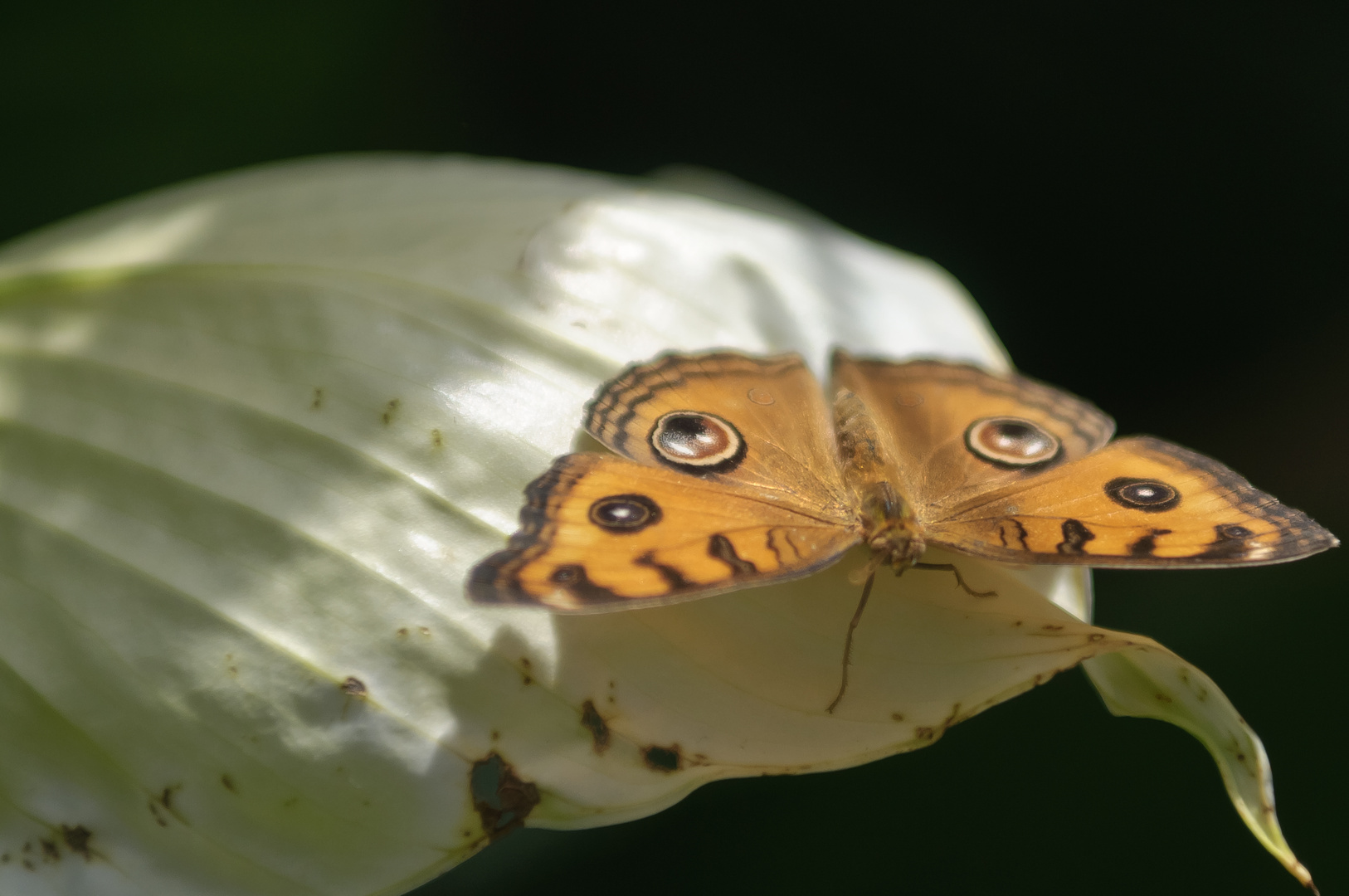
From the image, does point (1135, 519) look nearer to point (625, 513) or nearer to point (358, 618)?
point (625, 513)

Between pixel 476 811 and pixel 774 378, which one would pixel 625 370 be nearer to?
pixel 774 378

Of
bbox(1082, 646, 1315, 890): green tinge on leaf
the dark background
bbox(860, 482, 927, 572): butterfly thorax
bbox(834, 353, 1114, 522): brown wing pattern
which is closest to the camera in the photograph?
bbox(1082, 646, 1315, 890): green tinge on leaf

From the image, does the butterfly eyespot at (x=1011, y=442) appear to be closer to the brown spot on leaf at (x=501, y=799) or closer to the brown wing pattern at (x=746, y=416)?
the brown wing pattern at (x=746, y=416)

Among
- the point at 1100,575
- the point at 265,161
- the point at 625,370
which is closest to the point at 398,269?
the point at 625,370

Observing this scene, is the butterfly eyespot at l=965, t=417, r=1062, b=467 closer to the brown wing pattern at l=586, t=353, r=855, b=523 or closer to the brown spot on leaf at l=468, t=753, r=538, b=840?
the brown wing pattern at l=586, t=353, r=855, b=523

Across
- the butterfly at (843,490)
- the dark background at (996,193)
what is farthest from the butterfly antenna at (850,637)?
the dark background at (996,193)

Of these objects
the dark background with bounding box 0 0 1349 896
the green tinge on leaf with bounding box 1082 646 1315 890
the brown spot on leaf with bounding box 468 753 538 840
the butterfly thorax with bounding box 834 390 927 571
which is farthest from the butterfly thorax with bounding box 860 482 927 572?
the dark background with bounding box 0 0 1349 896
